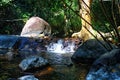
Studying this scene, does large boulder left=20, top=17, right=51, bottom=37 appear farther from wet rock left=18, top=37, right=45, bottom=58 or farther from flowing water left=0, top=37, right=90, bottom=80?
flowing water left=0, top=37, right=90, bottom=80

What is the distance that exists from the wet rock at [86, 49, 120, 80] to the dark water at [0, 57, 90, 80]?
3.71 feet

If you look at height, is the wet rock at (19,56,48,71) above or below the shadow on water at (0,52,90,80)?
above

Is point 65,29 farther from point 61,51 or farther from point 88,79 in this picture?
point 88,79

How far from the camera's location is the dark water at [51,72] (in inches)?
292

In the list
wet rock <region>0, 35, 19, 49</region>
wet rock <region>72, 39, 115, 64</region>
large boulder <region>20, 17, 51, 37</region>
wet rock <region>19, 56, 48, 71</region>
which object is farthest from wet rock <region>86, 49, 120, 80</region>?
large boulder <region>20, 17, 51, 37</region>

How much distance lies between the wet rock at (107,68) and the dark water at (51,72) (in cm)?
113

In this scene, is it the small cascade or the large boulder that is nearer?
the small cascade

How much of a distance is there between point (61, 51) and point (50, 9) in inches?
309

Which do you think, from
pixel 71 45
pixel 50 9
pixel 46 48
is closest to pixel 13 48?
pixel 46 48

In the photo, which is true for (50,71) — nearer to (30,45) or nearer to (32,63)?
(32,63)

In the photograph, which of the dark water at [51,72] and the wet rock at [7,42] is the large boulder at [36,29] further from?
the dark water at [51,72]

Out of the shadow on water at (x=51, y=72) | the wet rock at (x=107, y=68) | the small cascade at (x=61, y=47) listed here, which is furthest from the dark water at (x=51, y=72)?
the small cascade at (x=61, y=47)

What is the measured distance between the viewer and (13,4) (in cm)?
2102

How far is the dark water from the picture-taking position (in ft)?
24.3
